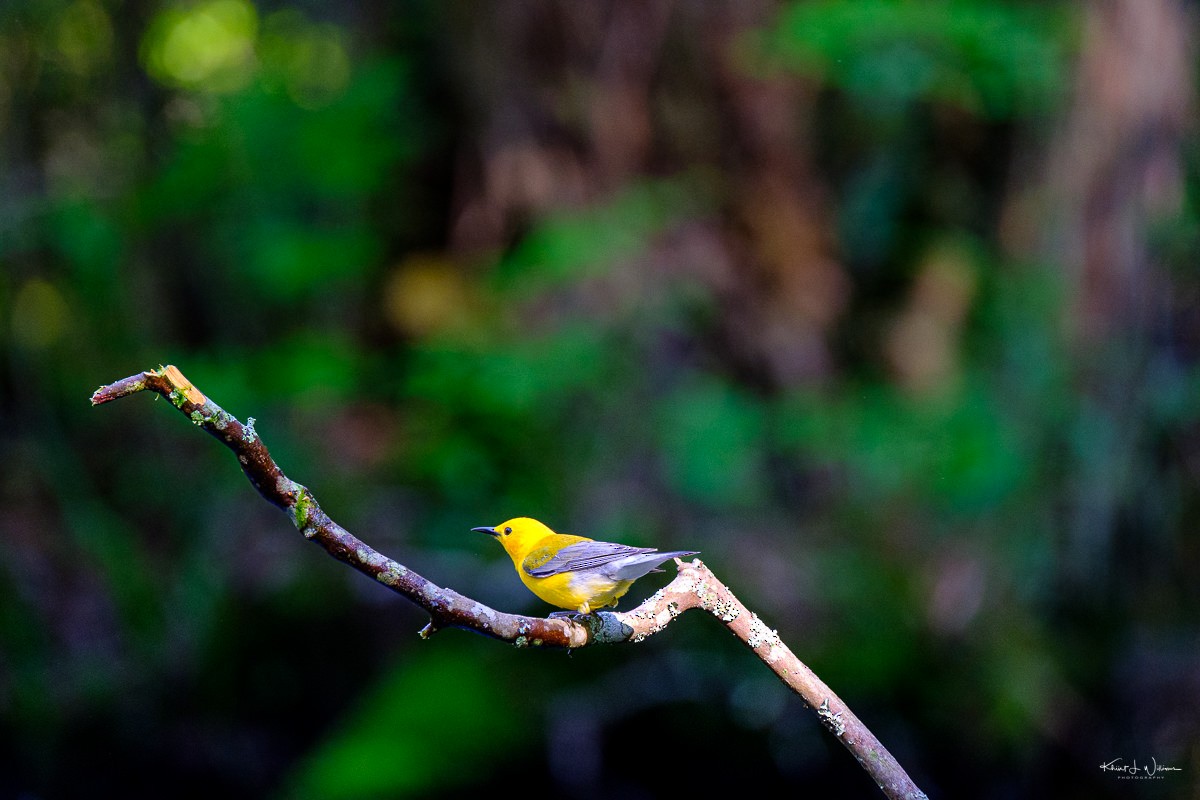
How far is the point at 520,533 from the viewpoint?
171cm

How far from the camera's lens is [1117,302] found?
5062 mm

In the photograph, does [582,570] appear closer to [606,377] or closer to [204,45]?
[606,377]

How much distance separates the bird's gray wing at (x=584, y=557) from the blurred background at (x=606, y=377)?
279cm

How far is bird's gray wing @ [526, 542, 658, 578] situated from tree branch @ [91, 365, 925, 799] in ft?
0.60

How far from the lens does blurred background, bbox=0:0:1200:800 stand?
4.48 m

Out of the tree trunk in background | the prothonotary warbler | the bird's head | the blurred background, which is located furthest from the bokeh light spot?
the prothonotary warbler

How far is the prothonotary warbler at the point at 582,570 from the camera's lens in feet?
5.00

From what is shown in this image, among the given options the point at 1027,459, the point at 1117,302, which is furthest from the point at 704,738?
the point at 1117,302

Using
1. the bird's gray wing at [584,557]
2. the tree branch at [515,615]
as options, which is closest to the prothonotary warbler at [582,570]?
the bird's gray wing at [584,557]

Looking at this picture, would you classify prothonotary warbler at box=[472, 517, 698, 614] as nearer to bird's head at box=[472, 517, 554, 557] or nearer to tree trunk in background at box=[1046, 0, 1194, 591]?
bird's head at box=[472, 517, 554, 557]

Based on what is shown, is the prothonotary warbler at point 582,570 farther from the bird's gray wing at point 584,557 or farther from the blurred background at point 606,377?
the blurred background at point 606,377
